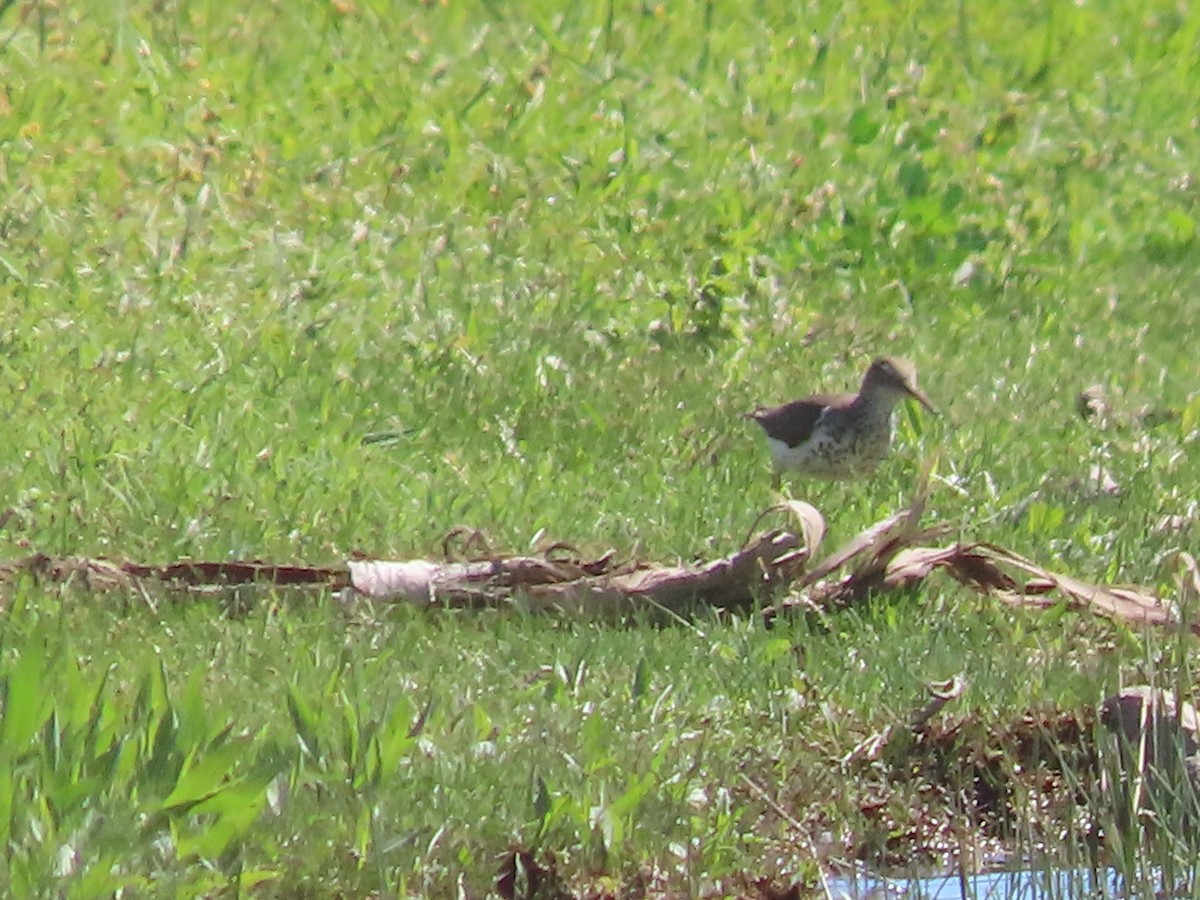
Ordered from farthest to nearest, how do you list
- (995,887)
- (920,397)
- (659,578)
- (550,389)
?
(550,389), (920,397), (659,578), (995,887)

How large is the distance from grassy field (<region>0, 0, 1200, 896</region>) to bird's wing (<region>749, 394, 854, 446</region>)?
15 centimetres

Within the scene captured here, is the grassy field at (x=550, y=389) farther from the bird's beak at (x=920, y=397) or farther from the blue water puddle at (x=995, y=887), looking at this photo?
the bird's beak at (x=920, y=397)

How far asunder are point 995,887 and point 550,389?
4.23 m

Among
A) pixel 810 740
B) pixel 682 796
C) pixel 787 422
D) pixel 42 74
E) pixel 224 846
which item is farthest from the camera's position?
pixel 42 74

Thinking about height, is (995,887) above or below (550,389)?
above

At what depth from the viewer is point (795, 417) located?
7730 millimetres

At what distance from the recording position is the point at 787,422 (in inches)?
305

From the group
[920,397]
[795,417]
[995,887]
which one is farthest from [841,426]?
[995,887]

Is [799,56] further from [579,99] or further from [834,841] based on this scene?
[834,841]

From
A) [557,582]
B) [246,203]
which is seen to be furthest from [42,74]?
[557,582]

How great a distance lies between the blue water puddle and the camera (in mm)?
4027

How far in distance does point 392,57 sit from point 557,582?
208 inches

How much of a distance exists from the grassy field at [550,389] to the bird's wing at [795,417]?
0.15 m

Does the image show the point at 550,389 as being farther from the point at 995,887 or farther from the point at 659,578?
the point at 995,887
